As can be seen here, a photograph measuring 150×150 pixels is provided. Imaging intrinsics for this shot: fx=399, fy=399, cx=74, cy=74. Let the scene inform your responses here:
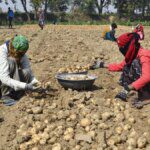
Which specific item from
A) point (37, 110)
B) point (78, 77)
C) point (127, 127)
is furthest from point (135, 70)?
point (37, 110)

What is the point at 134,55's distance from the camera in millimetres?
5969

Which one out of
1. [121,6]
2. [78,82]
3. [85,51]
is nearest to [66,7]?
[121,6]

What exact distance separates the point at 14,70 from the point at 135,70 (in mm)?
1810

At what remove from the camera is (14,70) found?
5613 millimetres

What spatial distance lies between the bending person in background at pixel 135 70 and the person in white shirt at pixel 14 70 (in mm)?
1382

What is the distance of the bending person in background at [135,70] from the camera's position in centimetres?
566

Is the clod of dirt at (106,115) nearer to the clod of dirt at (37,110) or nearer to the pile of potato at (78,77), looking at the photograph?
the clod of dirt at (37,110)

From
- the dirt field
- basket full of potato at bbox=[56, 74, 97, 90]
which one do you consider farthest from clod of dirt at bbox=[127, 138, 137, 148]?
basket full of potato at bbox=[56, 74, 97, 90]

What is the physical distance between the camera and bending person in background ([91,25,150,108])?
18.6 ft

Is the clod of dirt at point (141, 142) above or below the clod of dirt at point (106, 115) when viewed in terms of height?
below

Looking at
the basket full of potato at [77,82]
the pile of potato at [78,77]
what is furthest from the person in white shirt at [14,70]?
the pile of potato at [78,77]

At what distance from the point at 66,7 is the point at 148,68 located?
48.2 metres

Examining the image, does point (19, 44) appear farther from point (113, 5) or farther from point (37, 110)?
point (113, 5)

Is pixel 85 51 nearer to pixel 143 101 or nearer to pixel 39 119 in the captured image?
pixel 143 101
